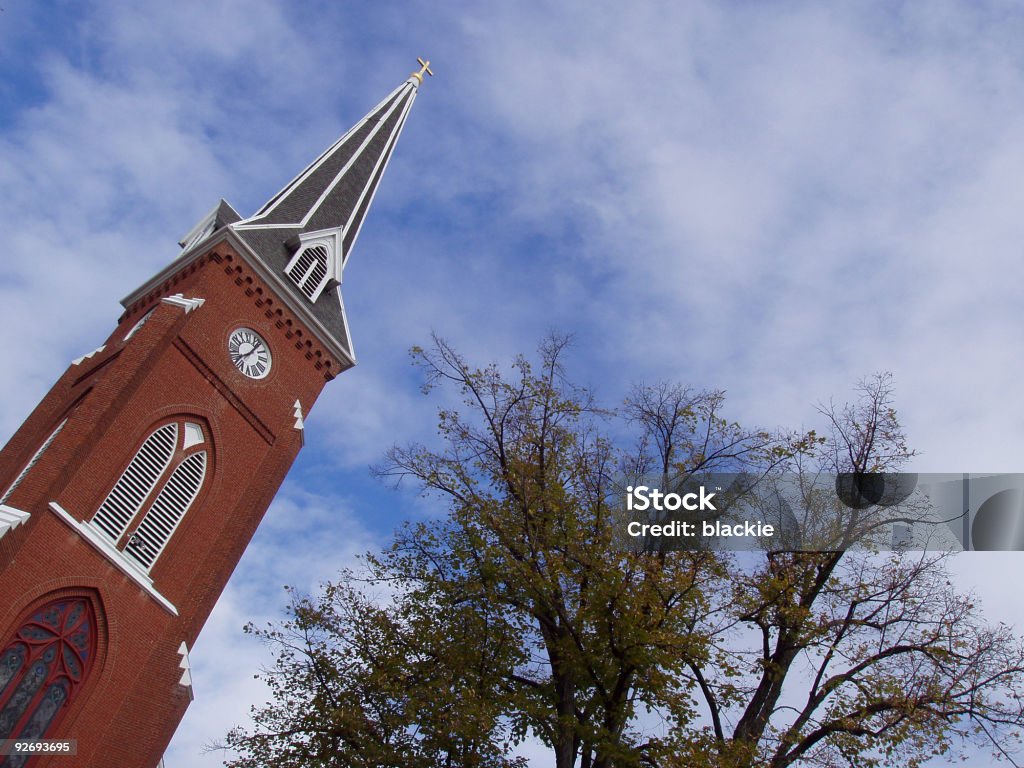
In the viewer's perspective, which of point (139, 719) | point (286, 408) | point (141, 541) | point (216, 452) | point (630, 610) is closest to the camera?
point (630, 610)

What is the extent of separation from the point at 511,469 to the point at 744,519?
405cm

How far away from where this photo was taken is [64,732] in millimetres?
15852

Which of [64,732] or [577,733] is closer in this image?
[577,733]

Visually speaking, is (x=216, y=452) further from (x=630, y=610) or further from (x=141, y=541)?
(x=630, y=610)

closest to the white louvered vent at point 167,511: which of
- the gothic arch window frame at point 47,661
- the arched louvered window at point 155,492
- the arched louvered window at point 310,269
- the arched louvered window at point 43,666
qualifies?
the arched louvered window at point 155,492

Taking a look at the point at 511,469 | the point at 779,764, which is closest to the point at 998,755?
the point at 779,764

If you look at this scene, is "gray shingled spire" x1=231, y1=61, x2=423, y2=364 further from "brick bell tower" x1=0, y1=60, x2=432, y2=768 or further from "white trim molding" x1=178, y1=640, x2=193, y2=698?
"white trim molding" x1=178, y1=640, x2=193, y2=698

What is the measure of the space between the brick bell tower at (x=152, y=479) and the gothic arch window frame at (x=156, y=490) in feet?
0.11

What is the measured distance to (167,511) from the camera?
63.4 ft

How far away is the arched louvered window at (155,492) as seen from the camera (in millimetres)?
18188

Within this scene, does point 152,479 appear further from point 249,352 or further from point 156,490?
point 249,352

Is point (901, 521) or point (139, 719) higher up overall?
point (901, 521)

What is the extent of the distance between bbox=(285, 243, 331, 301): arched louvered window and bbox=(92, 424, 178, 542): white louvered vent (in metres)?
7.04

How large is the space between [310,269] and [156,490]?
942cm
